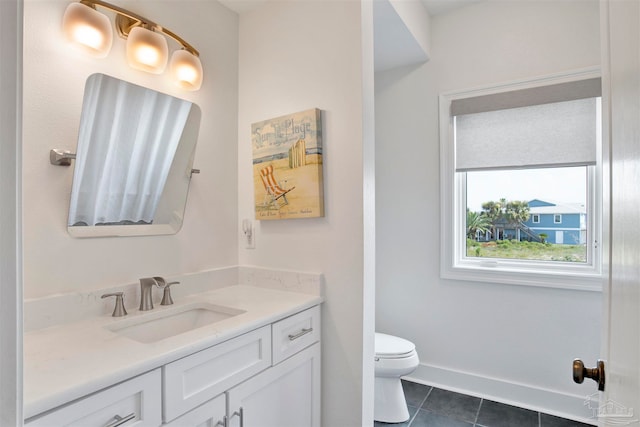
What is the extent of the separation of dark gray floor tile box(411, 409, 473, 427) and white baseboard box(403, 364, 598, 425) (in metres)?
0.36

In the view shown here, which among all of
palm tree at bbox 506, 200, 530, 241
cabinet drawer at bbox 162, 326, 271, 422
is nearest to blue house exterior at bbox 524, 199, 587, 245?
palm tree at bbox 506, 200, 530, 241

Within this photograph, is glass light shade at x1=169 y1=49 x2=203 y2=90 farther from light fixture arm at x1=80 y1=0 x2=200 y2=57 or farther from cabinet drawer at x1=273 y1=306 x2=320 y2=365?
cabinet drawer at x1=273 y1=306 x2=320 y2=365

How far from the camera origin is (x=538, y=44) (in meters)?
2.14

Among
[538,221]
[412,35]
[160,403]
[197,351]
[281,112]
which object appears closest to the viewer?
[160,403]

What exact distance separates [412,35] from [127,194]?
1865 mm

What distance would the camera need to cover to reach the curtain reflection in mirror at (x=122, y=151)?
1.34m

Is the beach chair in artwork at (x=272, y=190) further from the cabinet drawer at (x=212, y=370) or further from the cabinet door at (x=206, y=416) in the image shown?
the cabinet door at (x=206, y=416)

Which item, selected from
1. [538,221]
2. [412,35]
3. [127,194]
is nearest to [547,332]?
[538,221]

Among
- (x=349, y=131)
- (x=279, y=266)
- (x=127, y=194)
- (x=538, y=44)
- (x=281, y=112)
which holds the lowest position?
(x=279, y=266)

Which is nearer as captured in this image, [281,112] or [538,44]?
[281,112]

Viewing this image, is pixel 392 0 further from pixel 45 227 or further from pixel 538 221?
pixel 45 227

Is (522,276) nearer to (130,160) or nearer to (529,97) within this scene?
(529,97)

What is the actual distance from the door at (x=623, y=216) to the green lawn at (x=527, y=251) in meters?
1.82

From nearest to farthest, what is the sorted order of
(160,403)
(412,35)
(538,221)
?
(160,403)
(412,35)
(538,221)
